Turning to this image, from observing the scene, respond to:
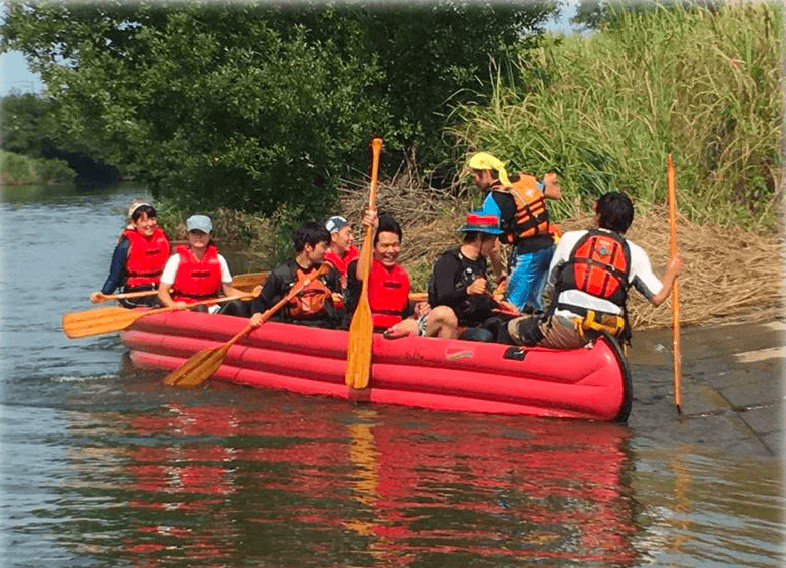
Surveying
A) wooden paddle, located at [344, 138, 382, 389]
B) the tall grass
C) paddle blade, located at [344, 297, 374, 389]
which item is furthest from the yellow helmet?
the tall grass

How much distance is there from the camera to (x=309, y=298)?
10.6m

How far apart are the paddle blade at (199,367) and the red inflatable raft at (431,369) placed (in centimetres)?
16

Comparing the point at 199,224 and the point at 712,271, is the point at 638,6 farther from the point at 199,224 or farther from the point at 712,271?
the point at 199,224

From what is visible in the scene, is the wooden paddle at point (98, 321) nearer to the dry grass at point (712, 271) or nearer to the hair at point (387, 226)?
the hair at point (387, 226)

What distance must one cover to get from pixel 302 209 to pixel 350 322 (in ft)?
21.3

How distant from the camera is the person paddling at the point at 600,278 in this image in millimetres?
8602

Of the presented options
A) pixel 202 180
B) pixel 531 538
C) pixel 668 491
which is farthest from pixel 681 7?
pixel 531 538

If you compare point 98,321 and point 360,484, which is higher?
point 98,321

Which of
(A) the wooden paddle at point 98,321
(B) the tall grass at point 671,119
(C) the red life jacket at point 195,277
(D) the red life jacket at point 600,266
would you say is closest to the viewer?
(D) the red life jacket at point 600,266

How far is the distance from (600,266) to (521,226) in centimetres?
171

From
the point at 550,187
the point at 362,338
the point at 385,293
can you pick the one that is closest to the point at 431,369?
the point at 362,338

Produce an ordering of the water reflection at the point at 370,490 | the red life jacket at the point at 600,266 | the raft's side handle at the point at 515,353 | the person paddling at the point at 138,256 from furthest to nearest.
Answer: the person paddling at the point at 138,256 < the raft's side handle at the point at 515,353 < the red life jacket at the point at 600,266 < the water reflection at the point at 370,490

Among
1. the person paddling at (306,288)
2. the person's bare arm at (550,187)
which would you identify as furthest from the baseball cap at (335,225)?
the person's bare arm at (550,187)

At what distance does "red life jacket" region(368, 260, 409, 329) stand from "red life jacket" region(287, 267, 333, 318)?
0.75 meters
